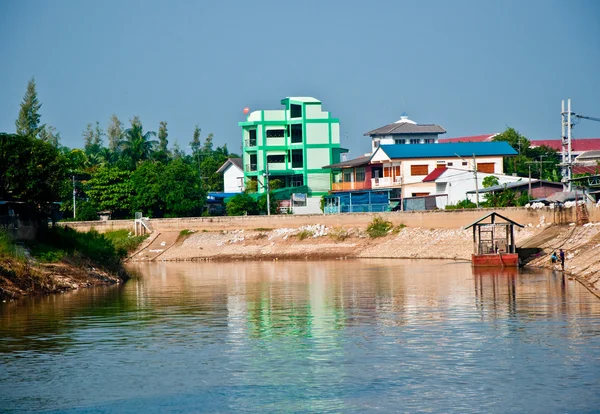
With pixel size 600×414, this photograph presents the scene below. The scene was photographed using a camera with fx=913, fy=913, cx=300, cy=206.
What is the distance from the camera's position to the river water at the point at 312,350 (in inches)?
809

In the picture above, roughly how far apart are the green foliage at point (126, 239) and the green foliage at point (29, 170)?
28973 millimetres

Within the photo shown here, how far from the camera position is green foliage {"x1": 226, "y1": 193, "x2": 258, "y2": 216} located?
88562 mm

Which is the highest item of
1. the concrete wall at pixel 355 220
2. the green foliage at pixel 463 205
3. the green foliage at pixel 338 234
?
the green foliage at pixel 463 205

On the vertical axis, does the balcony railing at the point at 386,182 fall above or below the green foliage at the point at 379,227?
above

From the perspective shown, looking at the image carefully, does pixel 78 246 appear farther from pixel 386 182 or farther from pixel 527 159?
pixel 527 159

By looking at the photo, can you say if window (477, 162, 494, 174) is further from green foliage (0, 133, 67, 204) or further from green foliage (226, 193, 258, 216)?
green foliage (0, 133, 67, 204)

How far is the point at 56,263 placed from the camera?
160 ft

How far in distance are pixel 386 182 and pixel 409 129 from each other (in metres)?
27.6

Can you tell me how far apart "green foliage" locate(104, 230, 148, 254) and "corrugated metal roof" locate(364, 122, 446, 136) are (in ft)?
141

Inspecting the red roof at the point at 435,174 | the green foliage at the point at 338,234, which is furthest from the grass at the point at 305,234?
the red roof at the point at 435,174

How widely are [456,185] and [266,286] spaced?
131 ft

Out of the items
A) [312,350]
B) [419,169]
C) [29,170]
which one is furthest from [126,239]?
[312,350]

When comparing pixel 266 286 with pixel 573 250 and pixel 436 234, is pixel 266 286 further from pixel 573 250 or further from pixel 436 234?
pixel 436 234

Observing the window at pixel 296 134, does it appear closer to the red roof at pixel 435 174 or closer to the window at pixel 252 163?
the window at pixel 252 163
